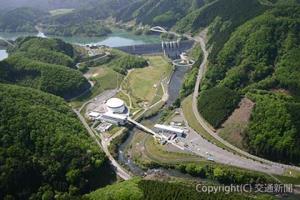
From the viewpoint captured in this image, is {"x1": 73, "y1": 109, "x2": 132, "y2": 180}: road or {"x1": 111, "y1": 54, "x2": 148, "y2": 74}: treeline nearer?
{"x1": 73, "y1": 109, "x2": 132, "y2": 180}: road

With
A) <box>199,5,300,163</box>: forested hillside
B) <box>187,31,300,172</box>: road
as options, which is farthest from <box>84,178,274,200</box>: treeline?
<box>199,5,300,163</box>: forested hillside

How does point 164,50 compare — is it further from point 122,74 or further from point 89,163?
point 89,163

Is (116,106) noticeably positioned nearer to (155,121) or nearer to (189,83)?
(155,121)

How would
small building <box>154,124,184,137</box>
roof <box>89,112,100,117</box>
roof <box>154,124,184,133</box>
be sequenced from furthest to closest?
roof <box>89,112,100,117</box>
roof <box>154,124,184,133</box>
small building <box>154,124,184,137</box>

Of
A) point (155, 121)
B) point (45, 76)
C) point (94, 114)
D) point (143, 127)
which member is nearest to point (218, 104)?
point (155, 121)

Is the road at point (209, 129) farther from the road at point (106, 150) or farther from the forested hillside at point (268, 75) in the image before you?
the road at point (106, 150)

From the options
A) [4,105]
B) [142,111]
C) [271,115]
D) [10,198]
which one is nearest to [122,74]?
[142,111]

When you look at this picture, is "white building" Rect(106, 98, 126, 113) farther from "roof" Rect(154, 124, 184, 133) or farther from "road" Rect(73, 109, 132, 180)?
"roof" Rect(154, 124, 184, 133)
